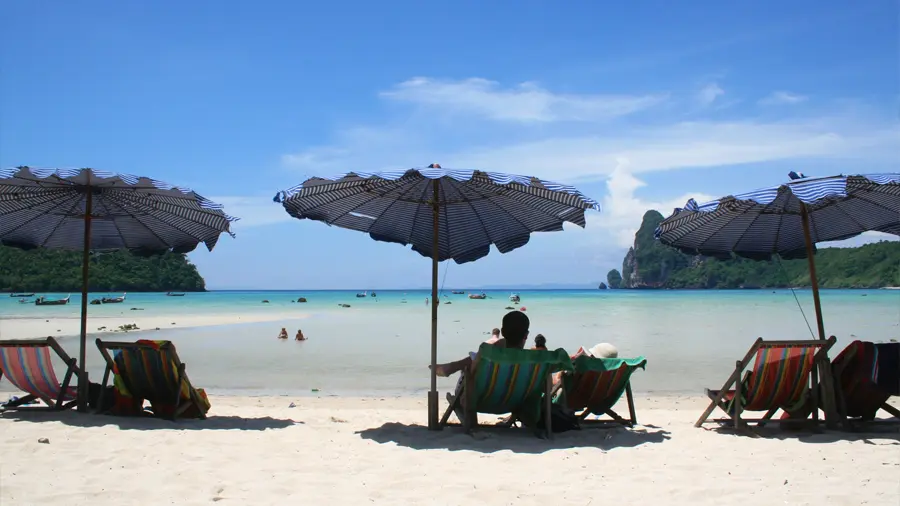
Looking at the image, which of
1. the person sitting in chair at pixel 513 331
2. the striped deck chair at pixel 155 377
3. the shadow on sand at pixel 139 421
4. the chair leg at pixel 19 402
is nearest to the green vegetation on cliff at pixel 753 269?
the person sitting in chair at pixel 513 331

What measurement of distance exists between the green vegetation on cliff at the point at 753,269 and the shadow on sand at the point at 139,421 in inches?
1946

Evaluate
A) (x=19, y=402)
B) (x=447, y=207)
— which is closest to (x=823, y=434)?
(x=447, y=207)

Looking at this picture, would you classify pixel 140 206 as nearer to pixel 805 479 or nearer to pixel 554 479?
pixel 554 479

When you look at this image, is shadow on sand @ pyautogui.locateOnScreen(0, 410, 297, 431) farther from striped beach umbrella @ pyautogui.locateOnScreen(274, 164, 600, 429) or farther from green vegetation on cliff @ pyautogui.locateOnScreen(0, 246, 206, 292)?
green vegetation on cliff @ pyautogui.locateOnScreen(0, 246, 206, 292)

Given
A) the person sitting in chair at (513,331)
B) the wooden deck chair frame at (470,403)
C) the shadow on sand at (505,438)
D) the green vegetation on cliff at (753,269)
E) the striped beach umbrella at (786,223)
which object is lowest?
the shadow on sand at (505,438)

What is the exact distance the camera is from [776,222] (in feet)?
21.6

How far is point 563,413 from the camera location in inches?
208

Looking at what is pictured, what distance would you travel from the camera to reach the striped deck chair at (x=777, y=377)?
196 inches

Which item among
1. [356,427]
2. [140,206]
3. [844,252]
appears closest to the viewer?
[356,427]

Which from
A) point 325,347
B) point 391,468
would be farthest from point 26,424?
point 325,347

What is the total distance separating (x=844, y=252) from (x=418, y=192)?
109 metres

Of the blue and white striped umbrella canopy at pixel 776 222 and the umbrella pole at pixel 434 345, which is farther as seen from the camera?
the blue and white striped umbrella canopy at pixel 776 222

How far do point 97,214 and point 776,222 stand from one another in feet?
22.7

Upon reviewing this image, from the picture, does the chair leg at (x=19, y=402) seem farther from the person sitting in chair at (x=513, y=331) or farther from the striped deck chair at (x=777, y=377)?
the striped deck chair at (x=777, y=377)
